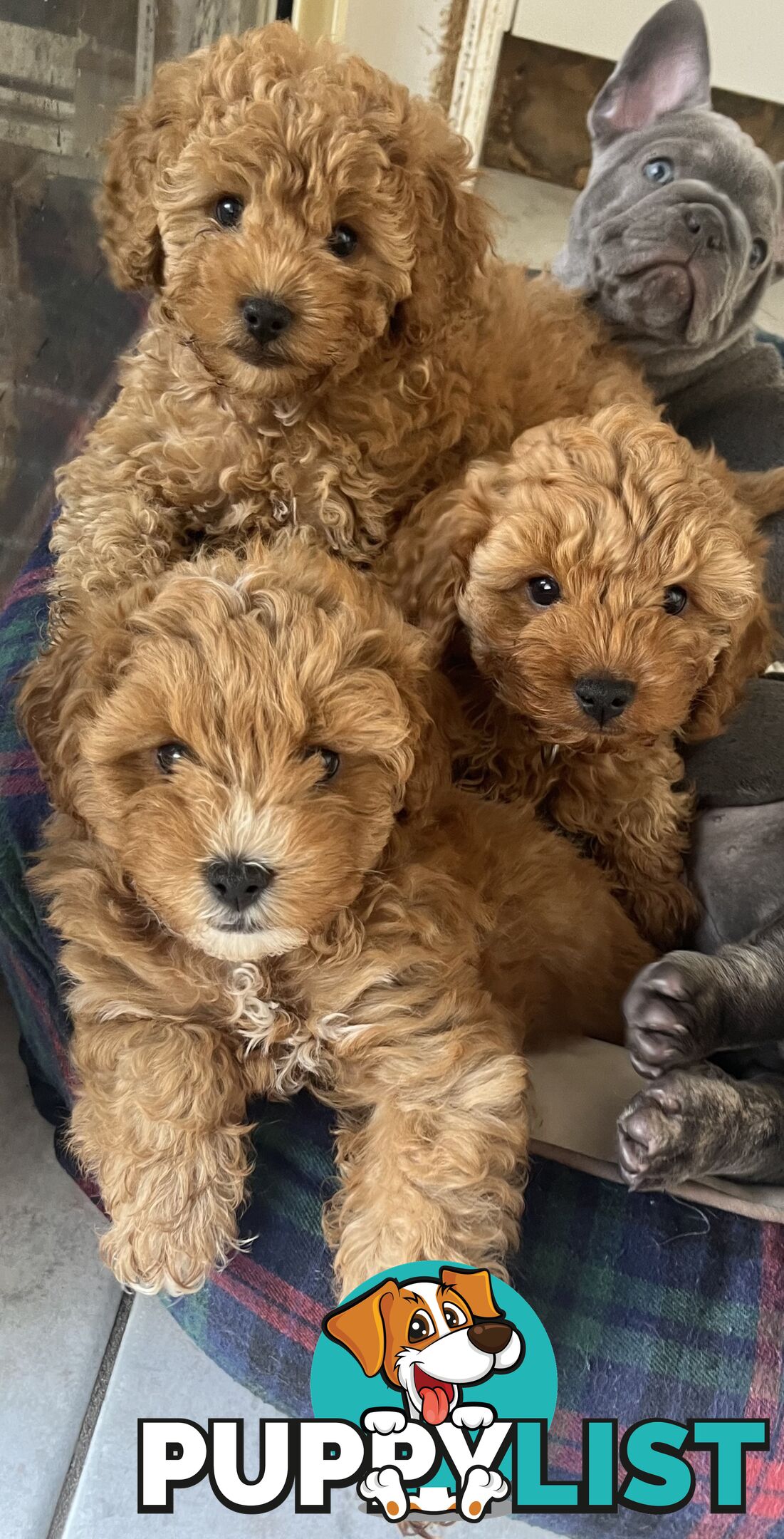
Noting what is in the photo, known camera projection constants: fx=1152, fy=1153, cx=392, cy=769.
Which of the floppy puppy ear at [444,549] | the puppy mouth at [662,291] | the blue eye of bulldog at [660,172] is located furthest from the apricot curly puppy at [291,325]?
the blue eye of bulldog at [660,172]

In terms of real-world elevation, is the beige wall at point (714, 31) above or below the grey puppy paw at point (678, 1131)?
above

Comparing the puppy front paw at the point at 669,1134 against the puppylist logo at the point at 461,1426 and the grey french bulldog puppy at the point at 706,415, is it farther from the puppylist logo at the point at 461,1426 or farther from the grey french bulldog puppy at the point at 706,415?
the puppylist logo at the point at 461,1426

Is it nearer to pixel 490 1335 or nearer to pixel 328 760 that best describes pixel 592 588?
pixel 328 760

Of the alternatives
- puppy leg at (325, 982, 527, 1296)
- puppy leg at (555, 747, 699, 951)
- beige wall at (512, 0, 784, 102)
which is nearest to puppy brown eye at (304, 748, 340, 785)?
puppy leg at (325, 982, 527, 1296)

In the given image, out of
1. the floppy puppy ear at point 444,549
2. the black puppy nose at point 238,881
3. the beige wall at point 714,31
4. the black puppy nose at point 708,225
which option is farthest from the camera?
the beige wall at point 714,31

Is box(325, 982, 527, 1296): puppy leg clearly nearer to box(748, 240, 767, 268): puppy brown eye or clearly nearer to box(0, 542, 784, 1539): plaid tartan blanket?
box(0, 542, 784, 1539): plaid tartan blanket

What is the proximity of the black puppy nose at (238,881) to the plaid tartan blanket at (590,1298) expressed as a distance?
67 centimetres

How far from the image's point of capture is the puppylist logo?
1637 mm

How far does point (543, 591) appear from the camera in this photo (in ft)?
6.19

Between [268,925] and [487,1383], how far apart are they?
81cm

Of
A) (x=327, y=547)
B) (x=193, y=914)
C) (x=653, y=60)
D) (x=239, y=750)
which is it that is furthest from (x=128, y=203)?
(x=653, y=60)

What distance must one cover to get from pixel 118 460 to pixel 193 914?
1152 mm

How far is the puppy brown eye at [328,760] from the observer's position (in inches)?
59.4

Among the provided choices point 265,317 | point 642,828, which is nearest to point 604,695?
point 642,828
